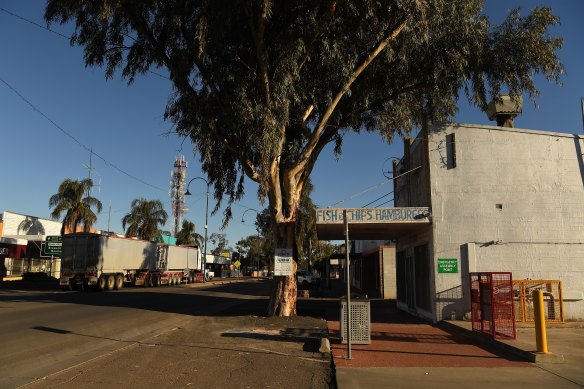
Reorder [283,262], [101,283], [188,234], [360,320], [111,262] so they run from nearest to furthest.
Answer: [360,320], [283,262], [101,283], [111,262], [188,234]

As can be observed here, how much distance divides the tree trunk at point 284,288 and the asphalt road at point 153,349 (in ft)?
2.29

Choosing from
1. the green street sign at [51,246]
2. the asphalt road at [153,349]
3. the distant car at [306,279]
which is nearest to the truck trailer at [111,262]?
the green street sign at [51,246]

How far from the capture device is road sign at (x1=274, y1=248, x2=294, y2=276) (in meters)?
16.6

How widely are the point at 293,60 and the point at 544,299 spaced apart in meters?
9.77

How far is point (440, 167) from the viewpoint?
52.2ft

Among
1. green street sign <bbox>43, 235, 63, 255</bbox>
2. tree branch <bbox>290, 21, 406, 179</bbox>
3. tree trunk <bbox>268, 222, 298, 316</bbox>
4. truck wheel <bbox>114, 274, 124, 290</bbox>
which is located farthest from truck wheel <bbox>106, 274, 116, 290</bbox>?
tree branch <bbox>290, 21, 406, 179</bbox>

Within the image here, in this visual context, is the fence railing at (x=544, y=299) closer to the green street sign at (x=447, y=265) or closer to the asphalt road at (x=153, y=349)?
the green street sign at (x=447, y=265)

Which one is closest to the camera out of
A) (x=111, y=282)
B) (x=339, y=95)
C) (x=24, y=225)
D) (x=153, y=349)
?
(x=153, y=349)

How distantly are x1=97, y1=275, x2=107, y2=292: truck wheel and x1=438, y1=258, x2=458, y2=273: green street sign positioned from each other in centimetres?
2548

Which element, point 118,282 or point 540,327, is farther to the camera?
point 118,282

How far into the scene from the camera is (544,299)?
14.3 meters

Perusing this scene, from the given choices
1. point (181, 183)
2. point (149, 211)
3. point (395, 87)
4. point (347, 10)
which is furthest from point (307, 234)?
point (181, 183)

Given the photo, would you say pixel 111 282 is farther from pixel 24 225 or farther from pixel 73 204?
pixel 24 225

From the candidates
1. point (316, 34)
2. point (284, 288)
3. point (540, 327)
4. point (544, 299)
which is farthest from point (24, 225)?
point (540, 327)
